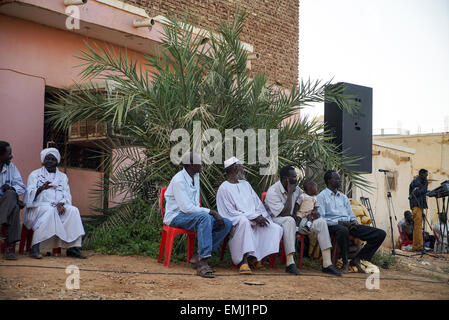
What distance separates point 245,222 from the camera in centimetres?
684

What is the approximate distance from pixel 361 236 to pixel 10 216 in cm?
426

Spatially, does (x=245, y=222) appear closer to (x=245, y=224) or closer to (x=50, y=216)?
(x=245, y=224)

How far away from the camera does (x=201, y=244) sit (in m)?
6.42

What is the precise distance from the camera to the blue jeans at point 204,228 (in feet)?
21.0

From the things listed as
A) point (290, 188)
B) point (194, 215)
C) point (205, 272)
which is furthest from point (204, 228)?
point (290, 188)

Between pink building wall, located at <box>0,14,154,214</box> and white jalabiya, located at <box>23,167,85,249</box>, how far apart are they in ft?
7.23

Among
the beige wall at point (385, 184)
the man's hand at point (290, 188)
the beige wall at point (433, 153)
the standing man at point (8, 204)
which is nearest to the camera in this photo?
the standing man at point (8, 204)

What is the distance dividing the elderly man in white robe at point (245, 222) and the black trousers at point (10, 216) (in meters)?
2.33

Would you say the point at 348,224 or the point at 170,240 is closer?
the point at 170,240

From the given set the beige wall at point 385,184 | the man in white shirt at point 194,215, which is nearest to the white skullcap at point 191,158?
the man in white shirt at point 194,215

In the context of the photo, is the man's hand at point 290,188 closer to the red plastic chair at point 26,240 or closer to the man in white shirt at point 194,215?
the man in white shirt at point 194,215

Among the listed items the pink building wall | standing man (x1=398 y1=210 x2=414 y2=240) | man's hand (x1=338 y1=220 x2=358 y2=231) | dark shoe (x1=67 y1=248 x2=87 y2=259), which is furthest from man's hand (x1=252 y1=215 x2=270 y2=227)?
standing man (x1=398 y1=210 x2=414 y2=240)

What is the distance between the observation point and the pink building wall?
9180 mm
